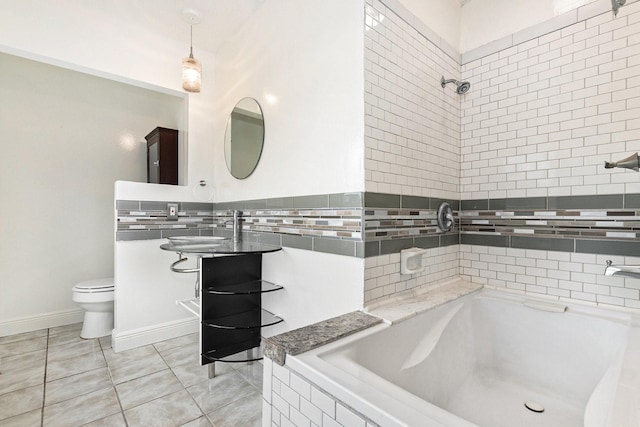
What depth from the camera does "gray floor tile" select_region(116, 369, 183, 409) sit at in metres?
1.67

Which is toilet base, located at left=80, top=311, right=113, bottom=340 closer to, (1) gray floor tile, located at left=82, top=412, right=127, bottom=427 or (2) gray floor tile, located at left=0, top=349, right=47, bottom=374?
(2) gray floor tile, located at left=0, top=349, right=47, bottom=374

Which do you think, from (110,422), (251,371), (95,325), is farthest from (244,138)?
(95,325)

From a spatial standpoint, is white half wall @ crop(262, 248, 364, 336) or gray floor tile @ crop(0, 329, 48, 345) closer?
white half wall @ crop(262, 248, 364, 336)

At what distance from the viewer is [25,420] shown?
150 cm

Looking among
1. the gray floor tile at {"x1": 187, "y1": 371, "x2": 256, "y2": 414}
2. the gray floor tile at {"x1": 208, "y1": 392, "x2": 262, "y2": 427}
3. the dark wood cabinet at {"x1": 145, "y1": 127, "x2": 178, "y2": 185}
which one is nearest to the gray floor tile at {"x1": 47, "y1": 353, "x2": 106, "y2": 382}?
the gray floor tile at {"x1": 187, "y1": 371, "x2": 256, "y2": 414}

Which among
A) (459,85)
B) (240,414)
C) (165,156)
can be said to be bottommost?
(240,414)

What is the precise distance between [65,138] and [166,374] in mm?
2404

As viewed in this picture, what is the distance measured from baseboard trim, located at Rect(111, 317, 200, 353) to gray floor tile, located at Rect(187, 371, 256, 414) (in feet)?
2.76

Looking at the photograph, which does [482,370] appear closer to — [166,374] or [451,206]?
[451,206]

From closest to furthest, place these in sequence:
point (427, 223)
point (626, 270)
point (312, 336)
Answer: point (312, 336) → point (626, 270) → point (427, 223)

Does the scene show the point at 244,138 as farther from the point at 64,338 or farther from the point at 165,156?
the point at 64,338

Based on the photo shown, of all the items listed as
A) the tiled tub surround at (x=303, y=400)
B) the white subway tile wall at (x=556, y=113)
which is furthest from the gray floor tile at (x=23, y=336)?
the white subway tile wall at (x=556, y=113)

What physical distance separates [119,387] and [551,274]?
103 inches

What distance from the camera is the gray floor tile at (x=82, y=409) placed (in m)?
1.49
